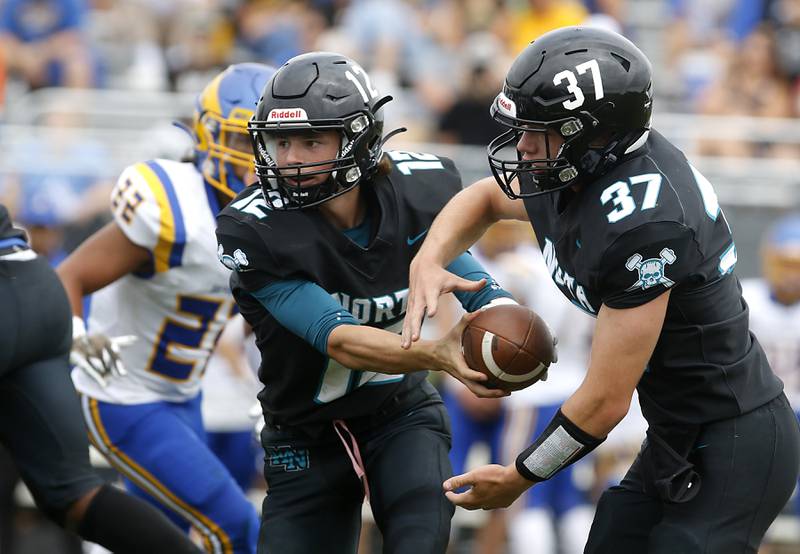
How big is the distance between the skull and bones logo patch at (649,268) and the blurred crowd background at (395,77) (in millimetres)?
4131

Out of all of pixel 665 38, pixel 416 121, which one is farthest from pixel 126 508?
pixel 665 38

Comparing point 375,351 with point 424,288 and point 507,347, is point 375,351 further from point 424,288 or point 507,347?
point 507,347

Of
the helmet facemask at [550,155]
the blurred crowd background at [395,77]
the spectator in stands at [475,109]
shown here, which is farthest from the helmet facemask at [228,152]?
the spectator in stands at [475,109]

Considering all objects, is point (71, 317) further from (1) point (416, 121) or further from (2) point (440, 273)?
(1) point (416, 121)

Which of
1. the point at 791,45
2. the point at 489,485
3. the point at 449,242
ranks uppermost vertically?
the point at 449,242

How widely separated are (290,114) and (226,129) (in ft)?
3.43

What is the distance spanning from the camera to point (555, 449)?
3555 millimetres

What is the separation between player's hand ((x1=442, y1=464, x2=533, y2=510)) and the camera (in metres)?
3.56

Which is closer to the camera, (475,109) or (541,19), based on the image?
(475,109)

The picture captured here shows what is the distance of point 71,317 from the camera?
15.4 feet

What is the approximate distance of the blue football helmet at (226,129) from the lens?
492 centimetres

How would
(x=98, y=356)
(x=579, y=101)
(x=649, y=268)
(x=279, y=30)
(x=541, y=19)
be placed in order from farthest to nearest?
1. (x=279, y=30)
2. (x=541, y=19)
3. (x=98, y=356)
4. (x=579, y=101)
5. (x=649, y=268)

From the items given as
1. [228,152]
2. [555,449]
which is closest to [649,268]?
[555,449]

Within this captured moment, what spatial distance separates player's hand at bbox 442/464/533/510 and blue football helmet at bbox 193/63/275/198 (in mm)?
1736
